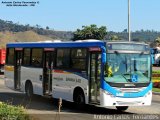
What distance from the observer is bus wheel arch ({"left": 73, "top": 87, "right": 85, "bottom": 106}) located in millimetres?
18531

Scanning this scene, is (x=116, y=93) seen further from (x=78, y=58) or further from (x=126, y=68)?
(x=78, y=58)

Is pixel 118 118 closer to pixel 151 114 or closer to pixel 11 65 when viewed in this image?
pixel 151 114

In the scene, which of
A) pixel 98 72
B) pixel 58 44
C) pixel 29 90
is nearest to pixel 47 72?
pixel 58 44

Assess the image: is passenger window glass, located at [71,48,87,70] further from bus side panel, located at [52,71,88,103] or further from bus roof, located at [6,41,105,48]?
bus side panel, located at [52,71,88,103]

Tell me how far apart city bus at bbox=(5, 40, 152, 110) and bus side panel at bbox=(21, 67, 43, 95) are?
24cm

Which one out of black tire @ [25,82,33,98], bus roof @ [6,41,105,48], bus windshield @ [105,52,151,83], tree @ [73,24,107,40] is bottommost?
black tire @ [25,82,33,98]

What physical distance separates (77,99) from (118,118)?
9.89 feet

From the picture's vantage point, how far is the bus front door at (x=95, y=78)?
17641 millimetres

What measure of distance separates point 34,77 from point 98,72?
547 cm

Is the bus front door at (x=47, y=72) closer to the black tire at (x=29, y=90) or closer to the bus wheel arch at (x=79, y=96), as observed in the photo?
the black tire at (x=29, y=90)

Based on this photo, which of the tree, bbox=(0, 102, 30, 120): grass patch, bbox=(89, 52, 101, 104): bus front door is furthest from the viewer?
the tree

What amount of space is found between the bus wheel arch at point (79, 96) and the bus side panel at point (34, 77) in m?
2.93

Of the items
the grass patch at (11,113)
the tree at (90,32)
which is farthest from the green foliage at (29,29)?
the grass patch at (11,113)

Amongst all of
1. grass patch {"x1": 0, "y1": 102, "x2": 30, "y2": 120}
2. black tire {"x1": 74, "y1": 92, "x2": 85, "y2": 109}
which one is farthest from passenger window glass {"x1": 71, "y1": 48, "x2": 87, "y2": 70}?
grass patch {"x1": 0, "y1": 102, "x2": 30, "y2": 120}
